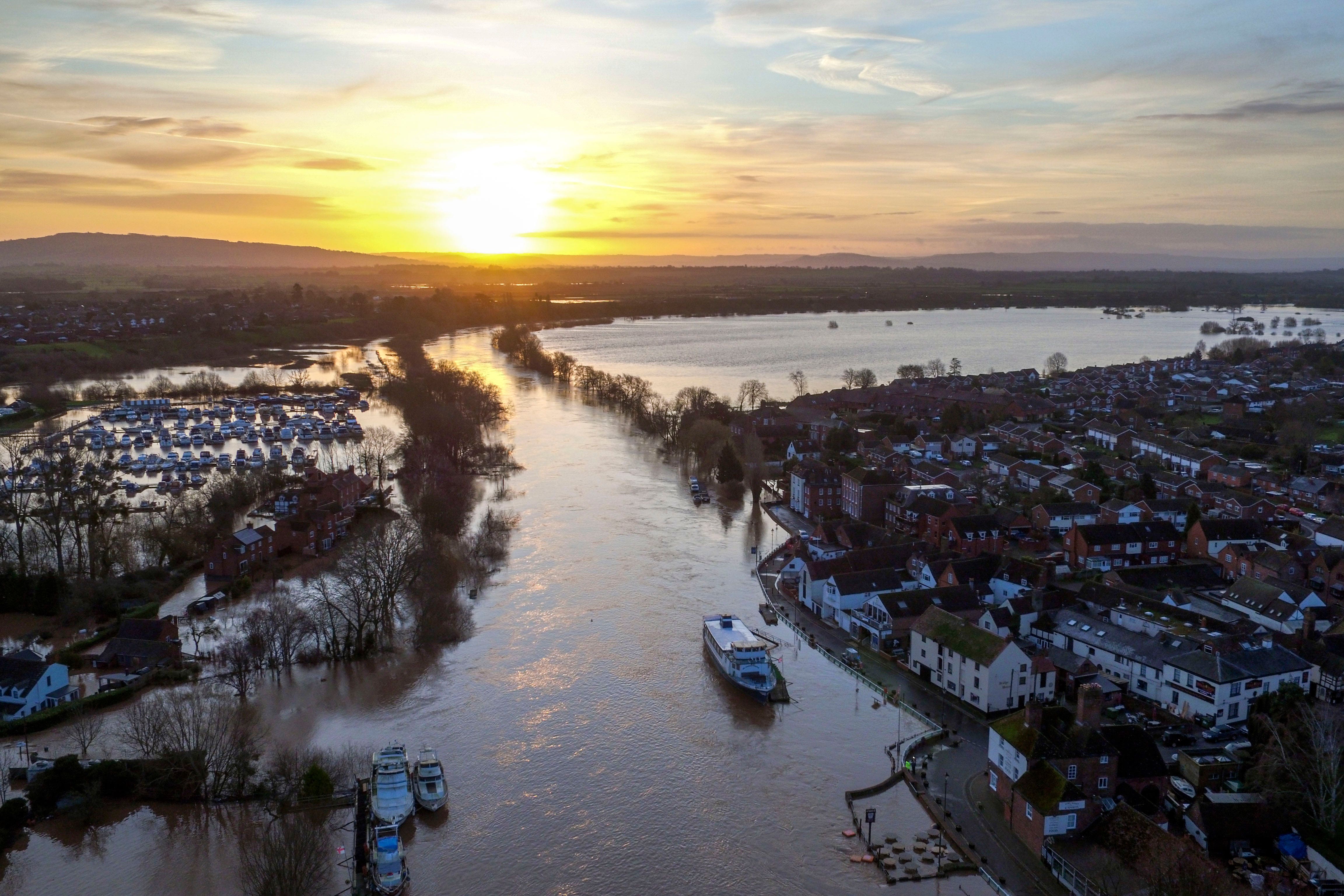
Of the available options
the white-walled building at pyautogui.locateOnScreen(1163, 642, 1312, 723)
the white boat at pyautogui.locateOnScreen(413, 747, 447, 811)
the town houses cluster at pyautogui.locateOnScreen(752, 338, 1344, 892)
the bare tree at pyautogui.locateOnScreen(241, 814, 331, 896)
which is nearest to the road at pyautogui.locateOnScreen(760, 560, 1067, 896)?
the town houses cluster at pyautogui.locateOnScreen(752, 338, 1344, 892)

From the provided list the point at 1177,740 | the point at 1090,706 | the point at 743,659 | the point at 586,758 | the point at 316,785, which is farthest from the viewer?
the point at 743,659

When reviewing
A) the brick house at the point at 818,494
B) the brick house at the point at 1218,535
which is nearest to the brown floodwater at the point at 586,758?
the brick house at the point at 818,494

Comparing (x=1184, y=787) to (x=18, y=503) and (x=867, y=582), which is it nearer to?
(x=867, y=582)

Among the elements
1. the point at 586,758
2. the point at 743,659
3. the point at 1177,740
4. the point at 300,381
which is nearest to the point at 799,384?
the point at 300,381

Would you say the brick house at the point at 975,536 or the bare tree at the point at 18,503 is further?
the brick house at the point at 975,536

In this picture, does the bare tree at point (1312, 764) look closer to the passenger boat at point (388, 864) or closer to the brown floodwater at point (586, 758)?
the brown floodwater at point (586, 758)

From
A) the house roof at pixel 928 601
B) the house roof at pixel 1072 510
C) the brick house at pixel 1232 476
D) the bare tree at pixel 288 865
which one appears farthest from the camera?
the brick house at pixel 1232 476
